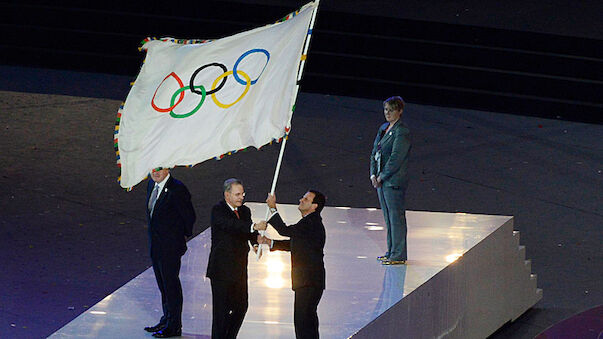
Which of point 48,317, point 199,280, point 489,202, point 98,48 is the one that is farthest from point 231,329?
point 98,48

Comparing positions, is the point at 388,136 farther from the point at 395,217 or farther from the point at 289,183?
the point at 289,183

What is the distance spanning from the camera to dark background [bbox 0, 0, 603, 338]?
12609 millimetres

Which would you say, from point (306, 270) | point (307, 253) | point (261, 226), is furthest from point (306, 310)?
point (261, 226)

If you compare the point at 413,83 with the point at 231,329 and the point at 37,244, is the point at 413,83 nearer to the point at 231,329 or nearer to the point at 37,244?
the point at 37,244

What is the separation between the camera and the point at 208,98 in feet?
27.4

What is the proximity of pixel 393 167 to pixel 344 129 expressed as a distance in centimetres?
832

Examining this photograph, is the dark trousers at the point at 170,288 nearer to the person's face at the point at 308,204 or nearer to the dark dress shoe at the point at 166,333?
the dark dress shoe at the point at 166,333

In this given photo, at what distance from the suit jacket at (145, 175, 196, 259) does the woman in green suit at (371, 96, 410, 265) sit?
204cm

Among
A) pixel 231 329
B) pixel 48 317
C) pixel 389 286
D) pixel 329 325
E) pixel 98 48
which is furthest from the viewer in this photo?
pixel 98 48

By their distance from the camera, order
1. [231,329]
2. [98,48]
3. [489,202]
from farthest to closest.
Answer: [98,48] < [489,202] < [231,329]

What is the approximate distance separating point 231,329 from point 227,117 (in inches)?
55.9

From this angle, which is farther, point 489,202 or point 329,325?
point 489,202

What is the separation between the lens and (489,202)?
1488 cm

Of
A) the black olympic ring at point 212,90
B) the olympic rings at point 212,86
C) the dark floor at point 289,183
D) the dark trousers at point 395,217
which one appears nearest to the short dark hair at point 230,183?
the olympic rings at point 212,86
